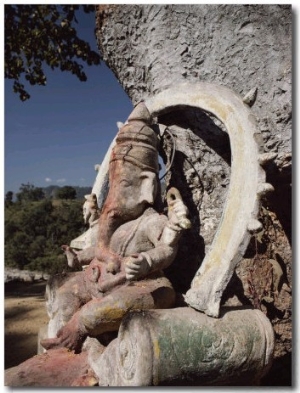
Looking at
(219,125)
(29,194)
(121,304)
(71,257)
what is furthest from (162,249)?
(29,194)

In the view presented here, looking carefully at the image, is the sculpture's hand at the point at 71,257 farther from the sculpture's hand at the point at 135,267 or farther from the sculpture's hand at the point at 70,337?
the sculpture's hand at the point at 135,267

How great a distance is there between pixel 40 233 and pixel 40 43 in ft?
27.7

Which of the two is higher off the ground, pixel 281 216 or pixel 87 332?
pixel 281 216

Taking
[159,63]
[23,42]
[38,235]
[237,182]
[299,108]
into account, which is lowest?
[38,235]

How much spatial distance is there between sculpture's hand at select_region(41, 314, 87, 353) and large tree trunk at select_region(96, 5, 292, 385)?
645 millimetres

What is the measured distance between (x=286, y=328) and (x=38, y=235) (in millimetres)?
9961

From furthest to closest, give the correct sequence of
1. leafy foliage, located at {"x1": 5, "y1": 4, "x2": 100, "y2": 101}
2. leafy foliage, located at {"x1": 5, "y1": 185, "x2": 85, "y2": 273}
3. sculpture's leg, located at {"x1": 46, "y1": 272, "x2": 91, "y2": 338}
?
leafy foliage, located at {"x1": 5, "y1": 185, "x2": 85, "y2": 273} → leafy foliage, located at {"x1": 5, "y1": 4, "x2": 100, "y2": 101} → sculpture's leg, located at {"x1": 46, "y1": 272, "x2": 91, "y2": 338}

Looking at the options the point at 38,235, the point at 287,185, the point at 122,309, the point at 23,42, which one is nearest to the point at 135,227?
the point at 122,309

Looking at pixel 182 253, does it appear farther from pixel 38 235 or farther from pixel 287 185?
pixel 38 235

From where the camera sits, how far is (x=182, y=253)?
2.00m

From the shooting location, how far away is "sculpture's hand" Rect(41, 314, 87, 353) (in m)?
1.46

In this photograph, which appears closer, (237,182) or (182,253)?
(237,182)

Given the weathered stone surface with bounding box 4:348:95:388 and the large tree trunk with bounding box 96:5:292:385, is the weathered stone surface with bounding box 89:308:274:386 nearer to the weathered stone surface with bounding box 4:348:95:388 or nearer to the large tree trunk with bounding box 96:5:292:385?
the weathered stone surface with bounding box 4:348:95:388

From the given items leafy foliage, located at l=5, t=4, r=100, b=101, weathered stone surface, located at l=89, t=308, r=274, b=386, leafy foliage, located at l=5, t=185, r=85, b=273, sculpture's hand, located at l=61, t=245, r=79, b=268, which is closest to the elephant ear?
weathered stone surface, located at l=89, t=308, r=274, b=386
